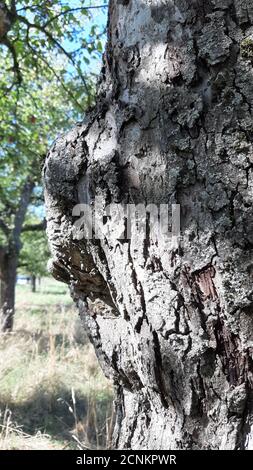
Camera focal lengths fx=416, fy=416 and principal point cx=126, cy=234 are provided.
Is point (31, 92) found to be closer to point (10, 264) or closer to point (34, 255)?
point (10, 264)

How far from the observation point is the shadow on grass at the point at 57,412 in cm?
413

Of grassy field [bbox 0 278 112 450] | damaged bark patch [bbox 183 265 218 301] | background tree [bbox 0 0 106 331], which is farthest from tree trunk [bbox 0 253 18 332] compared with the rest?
damaged bark patch [bbox 183 265 218 301]

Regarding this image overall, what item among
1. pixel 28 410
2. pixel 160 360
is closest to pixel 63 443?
pixel 28 410

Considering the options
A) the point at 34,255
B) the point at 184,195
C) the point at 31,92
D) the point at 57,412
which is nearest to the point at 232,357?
the point at 184,195

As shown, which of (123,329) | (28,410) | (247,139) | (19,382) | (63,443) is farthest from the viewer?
(19,382)

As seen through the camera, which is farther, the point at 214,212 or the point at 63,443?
the point at 63,443

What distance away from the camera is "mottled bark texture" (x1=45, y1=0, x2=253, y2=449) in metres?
1.04

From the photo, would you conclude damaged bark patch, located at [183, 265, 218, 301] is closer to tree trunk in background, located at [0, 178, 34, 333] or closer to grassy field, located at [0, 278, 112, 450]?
grassy field, located at [0, 278, 112, 450]

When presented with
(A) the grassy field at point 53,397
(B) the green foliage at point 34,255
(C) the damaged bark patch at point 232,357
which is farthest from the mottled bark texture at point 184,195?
(B) the green foliage at point 34,255

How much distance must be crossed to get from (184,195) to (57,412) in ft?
14.9

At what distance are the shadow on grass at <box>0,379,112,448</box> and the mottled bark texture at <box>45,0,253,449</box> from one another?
10.2 ft

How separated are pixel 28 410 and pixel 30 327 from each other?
5.31m
